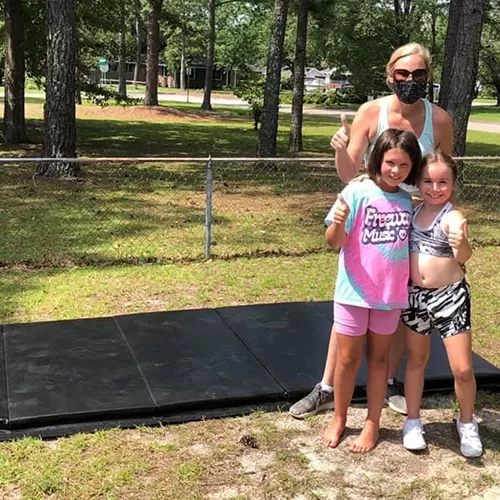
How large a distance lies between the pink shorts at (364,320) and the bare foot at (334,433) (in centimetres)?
50

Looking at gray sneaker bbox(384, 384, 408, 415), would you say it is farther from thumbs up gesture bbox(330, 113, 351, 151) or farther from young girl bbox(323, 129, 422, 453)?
thumbs up gesture bbox(330, 113, 351, 151)

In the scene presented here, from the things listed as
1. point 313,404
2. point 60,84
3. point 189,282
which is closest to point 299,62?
point 60,84

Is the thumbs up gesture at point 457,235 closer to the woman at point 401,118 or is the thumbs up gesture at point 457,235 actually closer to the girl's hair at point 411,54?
the woman at point 401,118

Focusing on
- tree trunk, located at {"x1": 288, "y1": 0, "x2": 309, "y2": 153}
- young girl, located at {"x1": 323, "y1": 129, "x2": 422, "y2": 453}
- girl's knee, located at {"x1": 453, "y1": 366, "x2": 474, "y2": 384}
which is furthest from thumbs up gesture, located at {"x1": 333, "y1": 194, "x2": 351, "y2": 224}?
tree trunk, located at {"x1": 288, "y1": 0, "x2": 309, "y2": 153}

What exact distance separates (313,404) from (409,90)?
1538 millimetres

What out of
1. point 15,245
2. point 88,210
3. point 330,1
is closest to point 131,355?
point 15,245

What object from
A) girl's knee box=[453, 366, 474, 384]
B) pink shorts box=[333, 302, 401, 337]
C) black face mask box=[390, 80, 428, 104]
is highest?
black face mask box=[390, 80, 428, 104]

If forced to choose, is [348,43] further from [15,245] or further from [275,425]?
[275,425]

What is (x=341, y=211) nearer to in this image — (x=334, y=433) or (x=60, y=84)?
(x=334, y=433)

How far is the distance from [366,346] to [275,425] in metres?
0.64

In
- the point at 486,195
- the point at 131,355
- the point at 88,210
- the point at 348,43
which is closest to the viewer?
the point at 131,355

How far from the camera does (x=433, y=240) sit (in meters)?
2.72

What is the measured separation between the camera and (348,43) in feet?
109

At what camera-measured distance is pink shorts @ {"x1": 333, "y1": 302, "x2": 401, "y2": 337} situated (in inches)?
108
